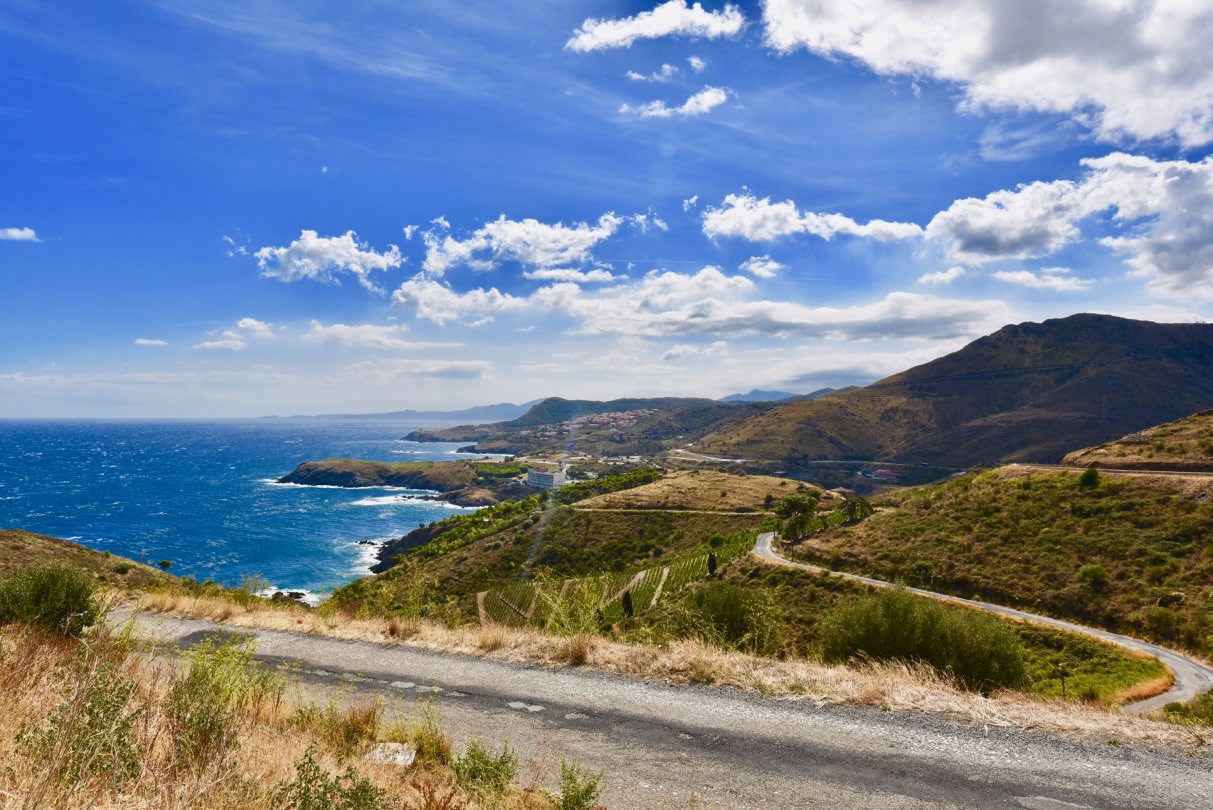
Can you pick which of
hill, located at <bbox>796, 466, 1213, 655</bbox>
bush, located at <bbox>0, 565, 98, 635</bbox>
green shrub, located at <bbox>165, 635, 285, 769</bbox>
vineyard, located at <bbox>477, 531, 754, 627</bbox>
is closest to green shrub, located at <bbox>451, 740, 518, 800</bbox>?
green shrub, located at <bbox>165, 635, 285, 769</bbox>

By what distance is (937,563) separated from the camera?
59.0 metres

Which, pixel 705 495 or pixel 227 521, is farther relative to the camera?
pixel 227 521

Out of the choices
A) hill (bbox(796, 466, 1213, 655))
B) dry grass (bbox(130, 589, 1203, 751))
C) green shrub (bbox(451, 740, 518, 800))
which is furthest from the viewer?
hill (bbox(796, 466, 1213, 655))

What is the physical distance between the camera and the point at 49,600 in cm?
1154

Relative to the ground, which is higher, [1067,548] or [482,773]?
[482,773]

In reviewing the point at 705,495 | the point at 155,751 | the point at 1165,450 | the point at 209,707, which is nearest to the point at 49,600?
the point at 209,707

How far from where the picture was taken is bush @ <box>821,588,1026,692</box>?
1598 cm

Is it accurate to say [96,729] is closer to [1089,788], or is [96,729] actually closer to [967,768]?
[967,768]

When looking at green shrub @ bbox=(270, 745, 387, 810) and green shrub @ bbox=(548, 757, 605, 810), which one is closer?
green shrub @ bbox=(270, 745, 387, 810)

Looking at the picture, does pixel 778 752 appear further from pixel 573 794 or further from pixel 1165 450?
pixel 1165 450

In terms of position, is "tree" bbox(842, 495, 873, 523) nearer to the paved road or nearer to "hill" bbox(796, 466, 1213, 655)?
"hill" bbox(796, 466, 1213, 655)

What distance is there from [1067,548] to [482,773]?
2619 inches

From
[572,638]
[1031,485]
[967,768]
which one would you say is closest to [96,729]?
[572,638]

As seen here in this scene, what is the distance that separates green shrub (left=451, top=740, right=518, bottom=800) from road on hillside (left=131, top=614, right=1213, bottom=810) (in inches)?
40.9
